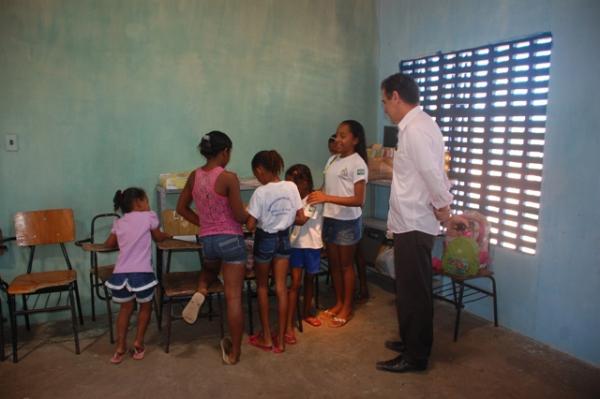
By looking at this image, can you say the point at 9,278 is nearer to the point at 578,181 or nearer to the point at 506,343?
the point at 506,343

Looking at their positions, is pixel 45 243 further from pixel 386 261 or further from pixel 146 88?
pixel 386 261

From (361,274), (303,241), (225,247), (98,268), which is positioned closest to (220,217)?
(225,247)


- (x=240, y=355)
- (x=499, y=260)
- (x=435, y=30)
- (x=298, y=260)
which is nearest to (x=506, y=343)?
(x=499, y=260)

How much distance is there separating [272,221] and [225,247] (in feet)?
1.09

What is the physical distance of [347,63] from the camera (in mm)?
4598

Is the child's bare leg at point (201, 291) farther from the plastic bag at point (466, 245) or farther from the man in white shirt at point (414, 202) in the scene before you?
the plastic bag at point (466, 245)

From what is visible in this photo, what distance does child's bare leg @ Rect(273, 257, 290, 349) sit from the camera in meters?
3.07

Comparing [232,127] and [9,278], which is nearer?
[9,278]

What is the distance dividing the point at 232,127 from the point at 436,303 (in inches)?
93.6

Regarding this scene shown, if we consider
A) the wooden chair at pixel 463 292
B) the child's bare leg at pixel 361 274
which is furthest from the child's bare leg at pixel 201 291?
the wooden chair at pixel 463 292

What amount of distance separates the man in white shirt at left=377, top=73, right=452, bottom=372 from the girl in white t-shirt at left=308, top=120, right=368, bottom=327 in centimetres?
50

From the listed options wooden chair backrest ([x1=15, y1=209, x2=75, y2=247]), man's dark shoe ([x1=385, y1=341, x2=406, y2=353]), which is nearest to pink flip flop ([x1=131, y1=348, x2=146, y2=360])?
wooden chair backrest ([x1=15, y1=209, x2=75, y2=247])

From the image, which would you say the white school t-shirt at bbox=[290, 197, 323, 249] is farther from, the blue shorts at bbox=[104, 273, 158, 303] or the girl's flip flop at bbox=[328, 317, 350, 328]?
the blue shorts at bbox=[104, 273, 158, 303]

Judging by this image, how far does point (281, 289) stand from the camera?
312cm
